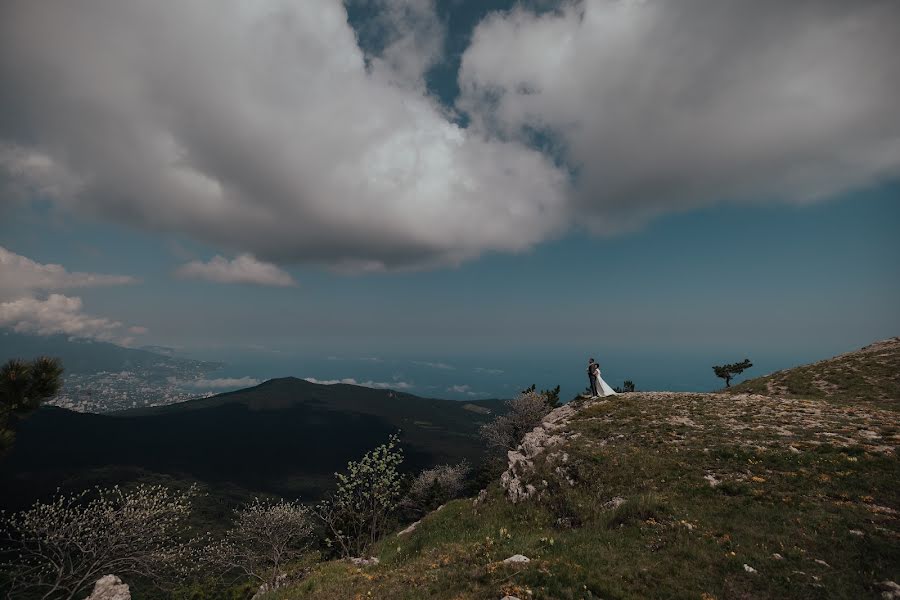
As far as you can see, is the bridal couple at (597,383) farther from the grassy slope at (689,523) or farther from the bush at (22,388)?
the bush at (22,388)

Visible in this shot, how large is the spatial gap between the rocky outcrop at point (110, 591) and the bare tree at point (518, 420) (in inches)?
2049

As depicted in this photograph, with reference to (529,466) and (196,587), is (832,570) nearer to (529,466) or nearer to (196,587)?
(529,466)

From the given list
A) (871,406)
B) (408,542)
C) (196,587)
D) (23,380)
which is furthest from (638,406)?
(196,587)

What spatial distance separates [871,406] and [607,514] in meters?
29.4

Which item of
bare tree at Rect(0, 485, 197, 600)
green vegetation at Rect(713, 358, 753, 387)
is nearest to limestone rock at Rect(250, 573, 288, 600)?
bare tree at Rect(0, 485, 197, 600)

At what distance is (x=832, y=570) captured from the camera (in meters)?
12.2

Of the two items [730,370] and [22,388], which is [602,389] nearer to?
[22,388]

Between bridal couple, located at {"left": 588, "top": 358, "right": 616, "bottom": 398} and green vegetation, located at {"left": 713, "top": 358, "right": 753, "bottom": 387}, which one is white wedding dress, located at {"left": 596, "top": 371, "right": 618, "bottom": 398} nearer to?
bridal couple, located at {"left": 588, "top": 358, "right": 616, "bottom": 398}

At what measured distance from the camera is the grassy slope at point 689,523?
12664mm

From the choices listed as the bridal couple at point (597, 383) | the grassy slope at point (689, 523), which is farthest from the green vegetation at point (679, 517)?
the bridal couple at point (597, 383)

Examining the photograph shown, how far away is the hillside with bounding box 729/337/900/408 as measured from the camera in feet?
112

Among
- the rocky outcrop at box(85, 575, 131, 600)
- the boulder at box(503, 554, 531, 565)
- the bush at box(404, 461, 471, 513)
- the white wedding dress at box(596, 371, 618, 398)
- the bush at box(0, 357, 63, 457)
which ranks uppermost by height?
the bush at box(0, 357, 63, 457)

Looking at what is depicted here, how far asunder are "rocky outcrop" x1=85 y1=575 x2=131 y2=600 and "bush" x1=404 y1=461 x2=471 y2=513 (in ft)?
209

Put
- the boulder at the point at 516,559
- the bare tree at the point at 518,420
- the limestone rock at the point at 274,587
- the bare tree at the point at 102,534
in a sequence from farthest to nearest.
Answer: the bare tree at the point at 518,420
the bare tree at the point at 102,534
the limestone rock at the point at 274,587
the boulder at the point at 516,559
